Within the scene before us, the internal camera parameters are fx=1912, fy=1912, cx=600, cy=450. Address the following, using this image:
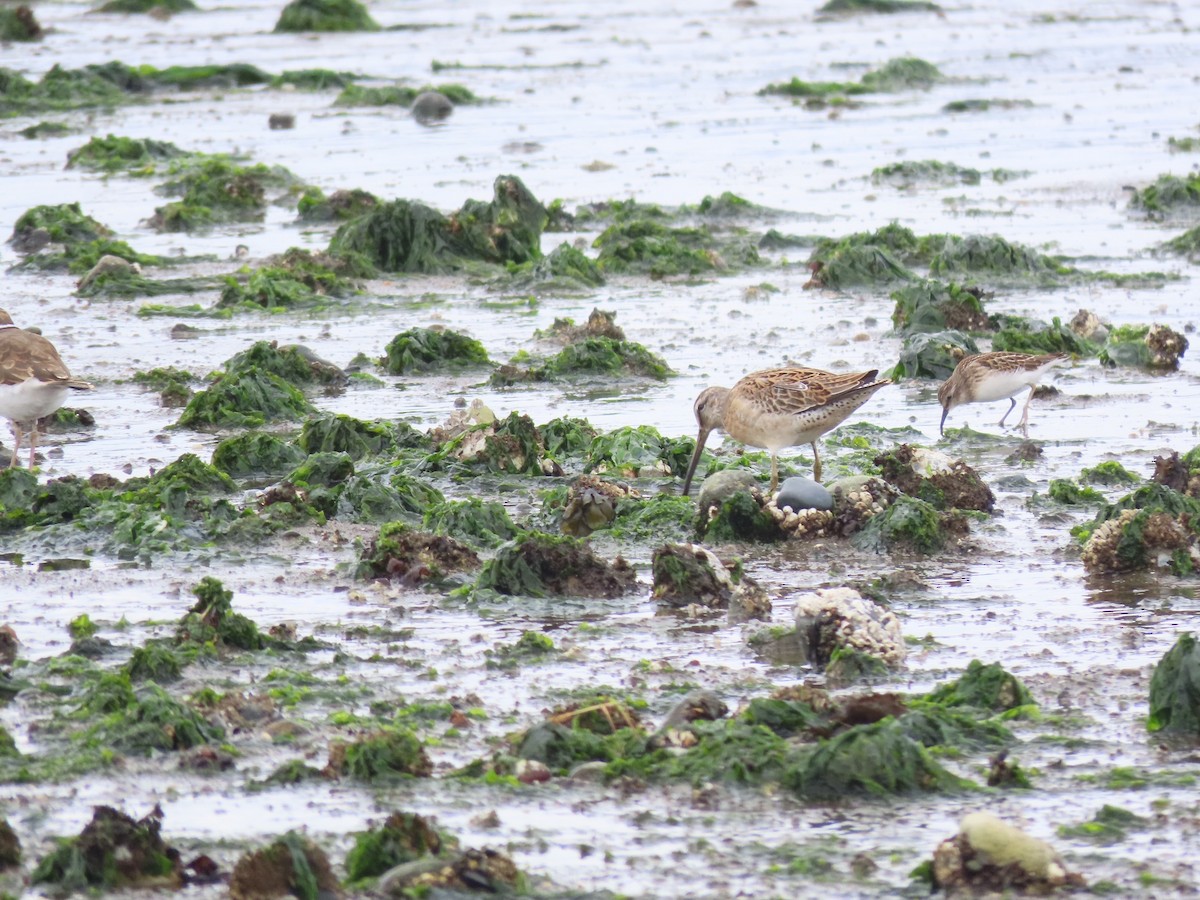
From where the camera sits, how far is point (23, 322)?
45.0 ft

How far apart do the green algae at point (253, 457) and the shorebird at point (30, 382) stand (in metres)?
0.76

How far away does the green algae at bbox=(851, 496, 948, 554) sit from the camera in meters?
8.34

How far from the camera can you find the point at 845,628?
6766 millimetres

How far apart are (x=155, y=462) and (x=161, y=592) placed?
233cm

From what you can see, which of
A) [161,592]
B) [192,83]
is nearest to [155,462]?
[161,592]

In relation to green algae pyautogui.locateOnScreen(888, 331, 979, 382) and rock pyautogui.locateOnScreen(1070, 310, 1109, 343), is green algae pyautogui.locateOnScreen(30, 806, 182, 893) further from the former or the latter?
rock pyautogui.locateOnScreen(1070, 310, 1109, 343)

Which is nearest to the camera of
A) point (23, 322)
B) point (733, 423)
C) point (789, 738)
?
point (789, 738)

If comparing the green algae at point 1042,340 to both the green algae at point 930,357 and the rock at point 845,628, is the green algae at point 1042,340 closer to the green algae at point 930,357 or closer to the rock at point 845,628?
the green algae at point 930,357

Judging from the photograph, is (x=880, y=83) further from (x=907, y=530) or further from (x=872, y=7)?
(x=907, y=530)

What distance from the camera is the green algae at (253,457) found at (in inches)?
389

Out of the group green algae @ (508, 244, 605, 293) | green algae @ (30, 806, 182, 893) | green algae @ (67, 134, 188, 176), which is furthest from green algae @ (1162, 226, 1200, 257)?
green algae @ (30, 806, 182, 893)

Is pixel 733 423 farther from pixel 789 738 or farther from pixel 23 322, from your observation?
pixel 23 322

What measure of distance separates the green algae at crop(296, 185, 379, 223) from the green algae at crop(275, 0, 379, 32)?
17.7 meters

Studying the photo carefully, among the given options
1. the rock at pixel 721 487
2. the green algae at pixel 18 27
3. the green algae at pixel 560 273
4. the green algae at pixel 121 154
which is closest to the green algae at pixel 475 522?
the rock at pixel 721 487
